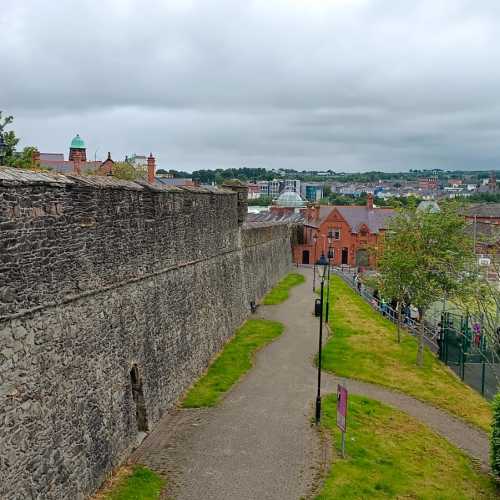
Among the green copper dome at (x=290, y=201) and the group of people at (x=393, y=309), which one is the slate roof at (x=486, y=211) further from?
the green copper dome at (x=290, y=201)

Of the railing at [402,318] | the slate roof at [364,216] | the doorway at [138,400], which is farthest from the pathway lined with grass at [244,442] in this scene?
the slate roof at [364,216]

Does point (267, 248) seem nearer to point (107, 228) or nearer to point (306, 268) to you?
point (306, 268)

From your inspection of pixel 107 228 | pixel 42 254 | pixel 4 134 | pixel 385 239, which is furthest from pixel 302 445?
pixel 4 134

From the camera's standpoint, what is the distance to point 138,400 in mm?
14438

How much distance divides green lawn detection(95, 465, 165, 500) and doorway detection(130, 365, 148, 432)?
1.96 metres

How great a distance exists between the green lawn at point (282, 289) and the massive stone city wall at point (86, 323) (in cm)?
1843

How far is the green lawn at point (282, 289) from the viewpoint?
127 ft

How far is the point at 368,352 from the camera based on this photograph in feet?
82.7

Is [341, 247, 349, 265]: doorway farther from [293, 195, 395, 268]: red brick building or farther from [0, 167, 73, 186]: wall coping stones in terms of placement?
[0, 167, 73, 186]: wall coping stones

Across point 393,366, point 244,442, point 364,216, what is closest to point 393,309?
point 393,366

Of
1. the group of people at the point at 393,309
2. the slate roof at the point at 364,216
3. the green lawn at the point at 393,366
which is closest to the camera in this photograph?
the green lawn at the point at 393,366

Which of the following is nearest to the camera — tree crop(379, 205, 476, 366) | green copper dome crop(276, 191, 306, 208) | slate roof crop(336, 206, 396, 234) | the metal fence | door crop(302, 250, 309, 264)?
the metal fence

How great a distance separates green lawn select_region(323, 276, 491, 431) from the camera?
19138 millimetres

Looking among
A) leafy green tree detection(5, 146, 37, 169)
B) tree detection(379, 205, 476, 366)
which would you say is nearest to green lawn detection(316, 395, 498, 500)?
tree detection(379, 205, 476, 366)
